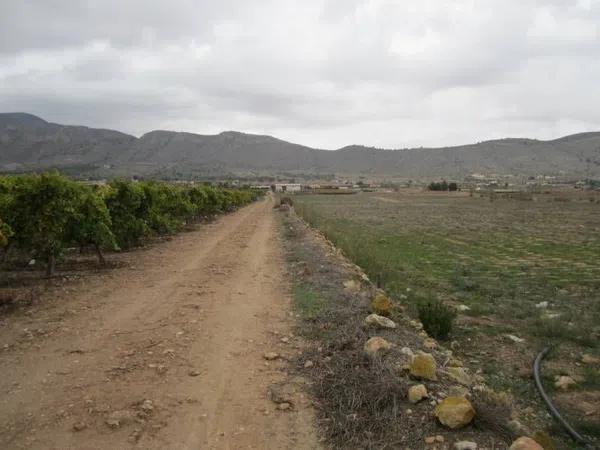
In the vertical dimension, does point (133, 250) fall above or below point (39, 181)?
below

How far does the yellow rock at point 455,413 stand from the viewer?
4535 millimetres

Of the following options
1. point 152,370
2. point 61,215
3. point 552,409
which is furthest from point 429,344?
point 61,215

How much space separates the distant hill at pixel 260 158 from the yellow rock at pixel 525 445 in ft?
476

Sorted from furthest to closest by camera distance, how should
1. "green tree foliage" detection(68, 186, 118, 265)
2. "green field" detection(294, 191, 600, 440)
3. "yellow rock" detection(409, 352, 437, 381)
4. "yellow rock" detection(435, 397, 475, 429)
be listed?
"green tree foliage" detection(68, 186, 118, 265)
"green field" detection(294, 191, 600, 440)
"yellow rock" detection(409, 352, 437, 381)
"yellow rock" detection(435, 397, 475, 429)

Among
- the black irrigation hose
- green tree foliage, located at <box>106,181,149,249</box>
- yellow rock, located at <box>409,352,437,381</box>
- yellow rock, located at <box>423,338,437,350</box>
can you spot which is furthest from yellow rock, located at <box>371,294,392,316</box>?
green tree foliage, located at <box>106,181,149,249</box>

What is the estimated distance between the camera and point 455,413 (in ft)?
15.0

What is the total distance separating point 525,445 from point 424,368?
1667mm

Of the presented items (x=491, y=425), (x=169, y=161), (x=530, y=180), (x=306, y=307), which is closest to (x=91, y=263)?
(x=306, y=307)

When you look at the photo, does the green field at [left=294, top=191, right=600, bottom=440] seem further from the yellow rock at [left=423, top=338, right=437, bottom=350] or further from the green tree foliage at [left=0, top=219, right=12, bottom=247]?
the green tree foliage at [left=0, top=219, right=12, bottom=247]

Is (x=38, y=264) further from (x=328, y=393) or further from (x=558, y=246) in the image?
(x=558, y=246)

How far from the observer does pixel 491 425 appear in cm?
456

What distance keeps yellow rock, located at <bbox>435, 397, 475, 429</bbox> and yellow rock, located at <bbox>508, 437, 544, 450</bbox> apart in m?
0.56

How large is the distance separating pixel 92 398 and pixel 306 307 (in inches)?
179

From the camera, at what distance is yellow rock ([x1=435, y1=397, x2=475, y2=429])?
454cm
